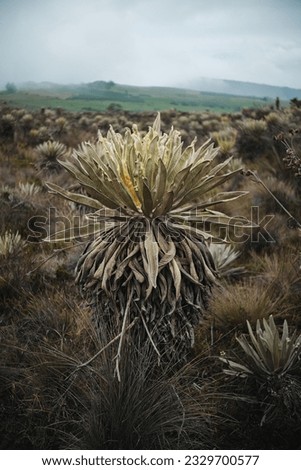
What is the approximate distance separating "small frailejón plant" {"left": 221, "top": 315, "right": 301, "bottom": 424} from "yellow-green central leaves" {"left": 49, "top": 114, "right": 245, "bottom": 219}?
0.78 metres

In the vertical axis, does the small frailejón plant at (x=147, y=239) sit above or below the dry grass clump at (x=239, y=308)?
above

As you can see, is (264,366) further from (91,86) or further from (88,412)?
(91,86)

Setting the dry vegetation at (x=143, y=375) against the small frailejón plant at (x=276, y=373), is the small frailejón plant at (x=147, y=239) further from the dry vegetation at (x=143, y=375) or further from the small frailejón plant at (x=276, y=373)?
the small frailejón plant at (x=276, y=373)

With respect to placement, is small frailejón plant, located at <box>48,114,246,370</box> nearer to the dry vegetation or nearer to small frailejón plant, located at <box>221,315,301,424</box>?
the dry vegetation

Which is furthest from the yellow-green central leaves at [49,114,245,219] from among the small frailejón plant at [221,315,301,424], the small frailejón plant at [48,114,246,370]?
the small frailejón plant at [221,315,301,424]

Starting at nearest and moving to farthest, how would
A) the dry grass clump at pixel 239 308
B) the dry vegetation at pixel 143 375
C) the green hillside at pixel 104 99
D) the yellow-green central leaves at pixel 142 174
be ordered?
1. the dry vegetation at pixel 143 375
2. the yellow-green central leaves at pixel 142 174
3. the dry grass clump at pixel 239 308
4. the green hillside at pixel 104 99

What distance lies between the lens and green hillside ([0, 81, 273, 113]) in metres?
22.8

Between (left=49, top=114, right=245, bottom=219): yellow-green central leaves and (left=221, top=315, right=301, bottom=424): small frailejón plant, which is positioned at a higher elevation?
(left=49, top=114, right=245, bottom=219): yellow-green central leaves

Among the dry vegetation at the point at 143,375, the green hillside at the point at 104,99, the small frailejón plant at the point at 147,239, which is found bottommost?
the dry vegetation at the point at 143,375

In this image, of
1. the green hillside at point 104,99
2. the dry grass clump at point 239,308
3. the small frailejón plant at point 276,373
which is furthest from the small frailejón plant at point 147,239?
the green hillside at point 104,99

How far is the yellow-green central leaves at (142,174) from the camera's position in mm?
2061

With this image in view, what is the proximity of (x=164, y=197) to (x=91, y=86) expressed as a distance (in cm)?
4316

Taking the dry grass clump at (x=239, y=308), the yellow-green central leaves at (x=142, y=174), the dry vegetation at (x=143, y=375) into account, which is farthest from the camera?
the dry grass clump at (x=239, y=308)

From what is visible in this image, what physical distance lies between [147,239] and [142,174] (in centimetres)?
33
